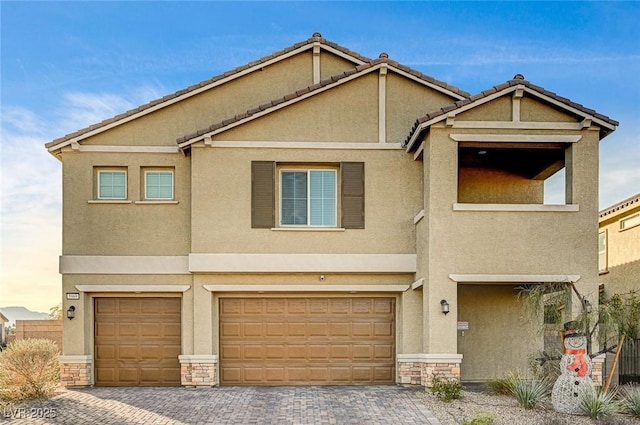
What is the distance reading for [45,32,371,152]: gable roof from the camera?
1398cm

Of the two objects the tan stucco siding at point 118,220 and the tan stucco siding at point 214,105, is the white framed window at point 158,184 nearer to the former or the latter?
the tan stucco siding at point 118,220

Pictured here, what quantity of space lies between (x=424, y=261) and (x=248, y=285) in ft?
14.0

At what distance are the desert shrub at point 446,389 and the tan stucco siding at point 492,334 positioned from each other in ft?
8.36

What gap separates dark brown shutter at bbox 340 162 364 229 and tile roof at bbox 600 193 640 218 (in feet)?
30.2

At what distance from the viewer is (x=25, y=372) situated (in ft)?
39.0

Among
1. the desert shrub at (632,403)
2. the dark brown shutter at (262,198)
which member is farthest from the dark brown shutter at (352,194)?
the desert shrub at (632,403)

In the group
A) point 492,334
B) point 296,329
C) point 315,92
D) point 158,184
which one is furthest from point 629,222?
point 158,184

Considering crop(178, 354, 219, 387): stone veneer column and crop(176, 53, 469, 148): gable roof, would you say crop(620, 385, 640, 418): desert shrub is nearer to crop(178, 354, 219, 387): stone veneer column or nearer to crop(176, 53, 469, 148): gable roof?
crop(176, 53, 469, 148): gable roof

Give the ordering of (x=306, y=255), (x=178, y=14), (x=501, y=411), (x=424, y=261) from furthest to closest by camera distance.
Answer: (x=178, y=14), (x=306, y=255), (x=424, y=261), (x=501, y=411)

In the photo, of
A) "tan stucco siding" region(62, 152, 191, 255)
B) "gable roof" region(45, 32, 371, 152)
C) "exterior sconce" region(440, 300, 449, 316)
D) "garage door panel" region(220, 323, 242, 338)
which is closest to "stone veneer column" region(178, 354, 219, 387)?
"garage door panel" region(220, 323, 242, 338)

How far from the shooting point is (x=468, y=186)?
A: 1453 cm

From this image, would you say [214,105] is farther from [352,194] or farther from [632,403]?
[632,403]

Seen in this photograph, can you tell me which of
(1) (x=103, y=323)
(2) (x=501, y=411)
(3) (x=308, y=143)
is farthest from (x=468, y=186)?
(1) (x=103, y=323)

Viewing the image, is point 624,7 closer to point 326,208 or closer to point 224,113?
point 326,208
